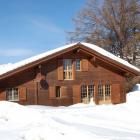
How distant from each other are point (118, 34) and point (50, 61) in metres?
18.7

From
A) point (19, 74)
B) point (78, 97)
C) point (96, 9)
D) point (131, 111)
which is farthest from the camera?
point (96, 9)

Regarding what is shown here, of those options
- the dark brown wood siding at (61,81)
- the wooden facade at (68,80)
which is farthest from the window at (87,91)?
the dark brown wood siding at (61,81)

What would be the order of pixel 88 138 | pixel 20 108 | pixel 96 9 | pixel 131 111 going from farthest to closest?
pixel 96 9, pixel 131 111, pixel 20 108, pixel 88 138

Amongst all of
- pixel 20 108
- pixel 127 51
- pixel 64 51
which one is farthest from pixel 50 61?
pixel 127 51

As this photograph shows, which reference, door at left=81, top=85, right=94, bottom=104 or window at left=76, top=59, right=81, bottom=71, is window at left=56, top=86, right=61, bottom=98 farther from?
window at left=76, top=59, right=81, bottom=71

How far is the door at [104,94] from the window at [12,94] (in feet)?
20.2

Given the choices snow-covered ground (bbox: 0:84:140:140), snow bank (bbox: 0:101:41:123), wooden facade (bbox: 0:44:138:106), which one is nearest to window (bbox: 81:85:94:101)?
wooden facade (bbox: 0:44:138:106)

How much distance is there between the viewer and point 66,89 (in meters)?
26.1

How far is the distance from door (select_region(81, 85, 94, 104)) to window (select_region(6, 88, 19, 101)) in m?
4.86

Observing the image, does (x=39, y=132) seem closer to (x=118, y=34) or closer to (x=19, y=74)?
(x=19, y=74)

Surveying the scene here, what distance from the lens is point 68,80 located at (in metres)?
26.2

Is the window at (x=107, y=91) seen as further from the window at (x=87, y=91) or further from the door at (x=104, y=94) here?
the window at (x=87, y=91)

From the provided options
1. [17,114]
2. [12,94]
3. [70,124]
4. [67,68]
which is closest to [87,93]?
[67,68]

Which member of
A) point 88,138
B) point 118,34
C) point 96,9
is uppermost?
point 96,9
